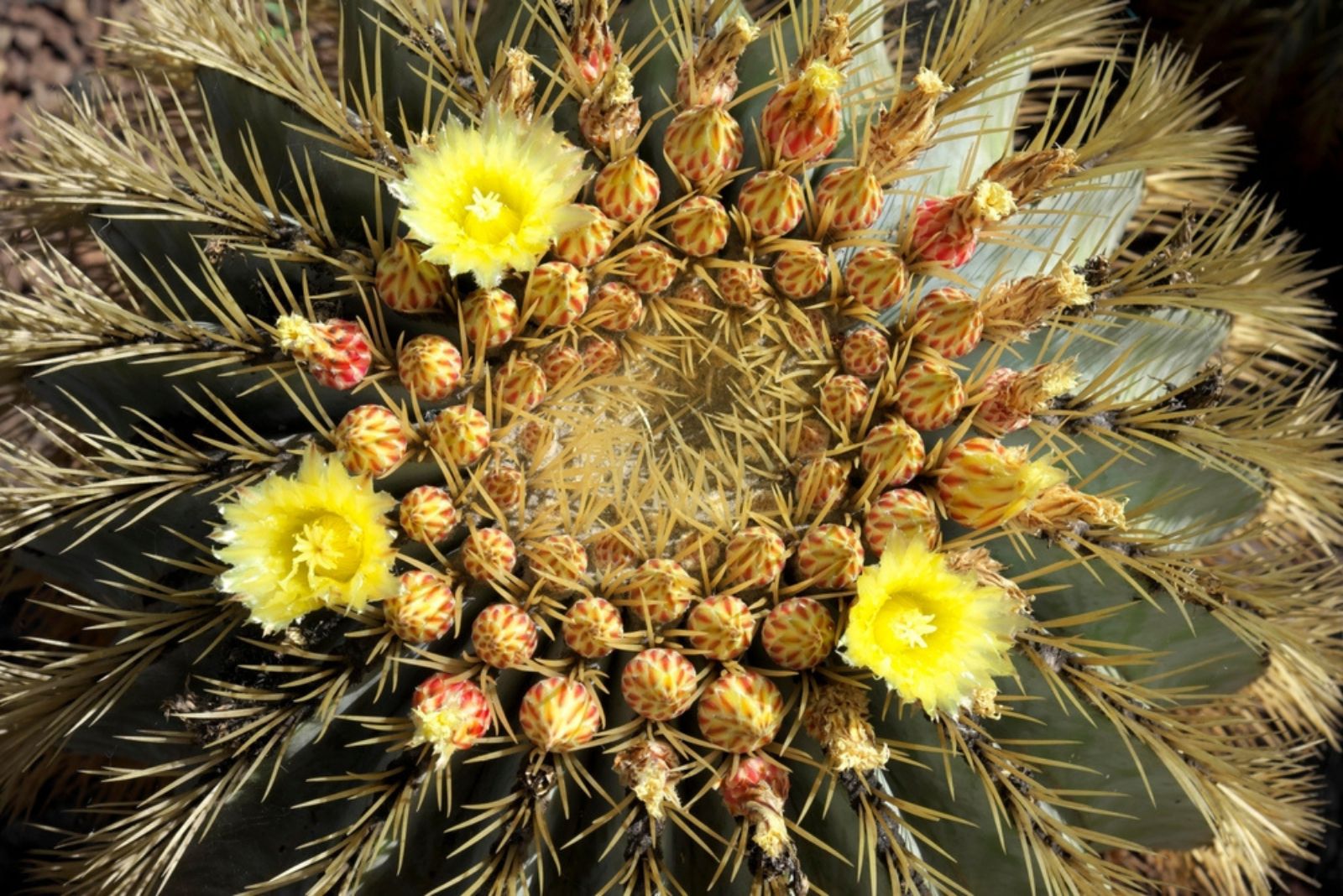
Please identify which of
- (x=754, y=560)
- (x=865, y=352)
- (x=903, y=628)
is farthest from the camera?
(x=865, y=352)

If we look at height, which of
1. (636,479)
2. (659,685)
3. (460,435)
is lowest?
(659,685)

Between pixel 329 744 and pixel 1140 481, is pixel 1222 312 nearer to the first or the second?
pixel 1140 481

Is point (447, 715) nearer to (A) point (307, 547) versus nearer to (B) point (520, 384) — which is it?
(A) point (307, 547)

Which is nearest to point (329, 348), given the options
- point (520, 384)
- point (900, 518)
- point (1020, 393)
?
point (520, 384)

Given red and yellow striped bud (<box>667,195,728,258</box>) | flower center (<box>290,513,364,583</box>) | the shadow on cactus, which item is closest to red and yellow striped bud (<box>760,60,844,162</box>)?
the shadow on cactus

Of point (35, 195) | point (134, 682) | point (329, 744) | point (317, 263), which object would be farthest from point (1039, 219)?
point (35, 195)

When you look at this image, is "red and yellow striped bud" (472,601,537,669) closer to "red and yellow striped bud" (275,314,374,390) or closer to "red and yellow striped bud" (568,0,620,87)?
"red and yellow striped bud" (275,314,374,390)

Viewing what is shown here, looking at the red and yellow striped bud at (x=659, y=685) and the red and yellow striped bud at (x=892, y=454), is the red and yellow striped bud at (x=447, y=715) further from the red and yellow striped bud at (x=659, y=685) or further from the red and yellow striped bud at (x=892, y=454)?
the red and yellow striped bud at (x=892, y=454)
